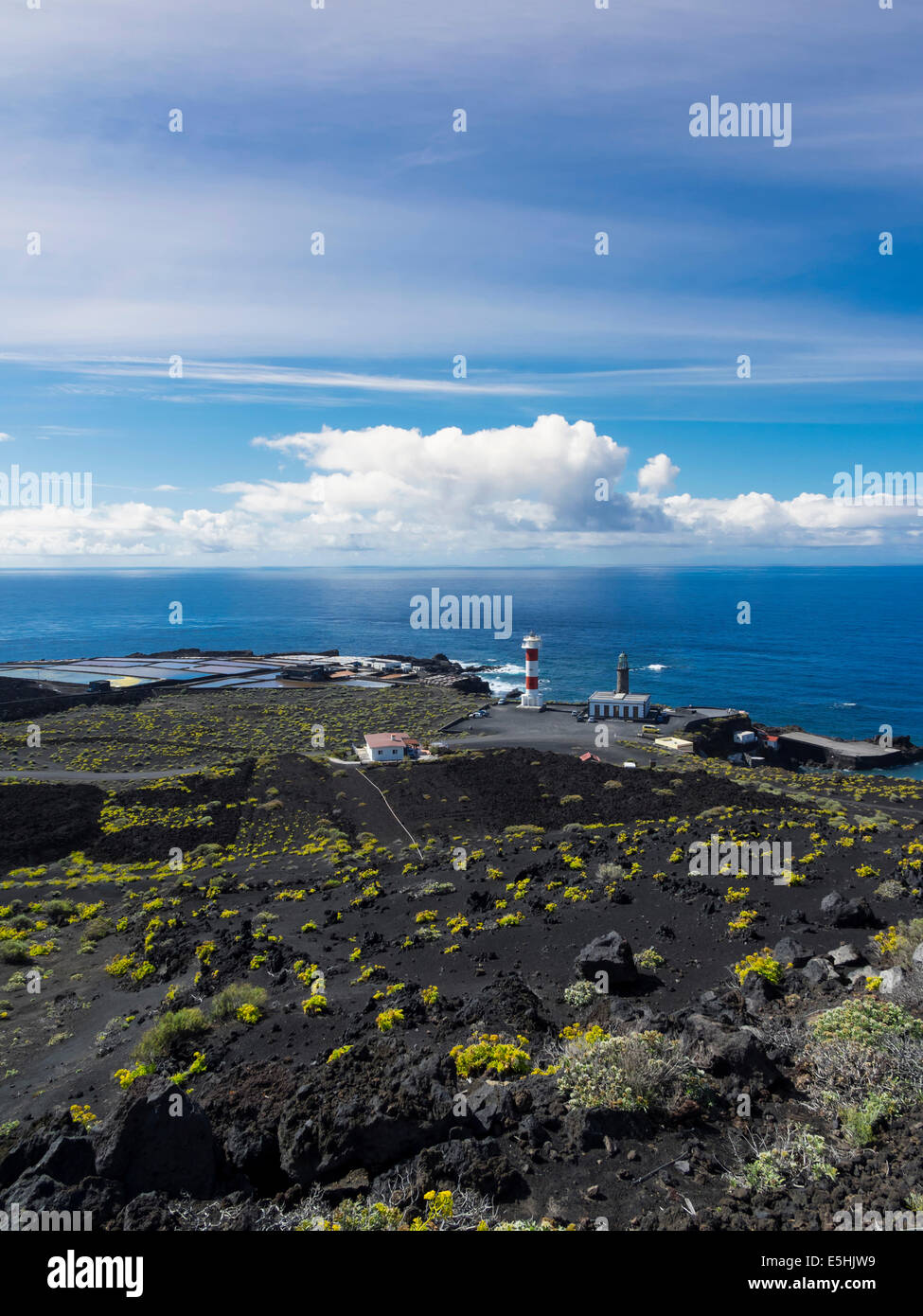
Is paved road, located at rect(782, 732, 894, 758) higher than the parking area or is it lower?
lower

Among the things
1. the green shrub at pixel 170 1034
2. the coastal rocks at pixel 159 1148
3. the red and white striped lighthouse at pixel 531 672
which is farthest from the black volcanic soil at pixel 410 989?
the red and white striped lighthouse at pixel 531 672

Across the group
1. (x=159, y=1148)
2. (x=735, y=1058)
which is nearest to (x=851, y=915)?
(x=735, y=1058)

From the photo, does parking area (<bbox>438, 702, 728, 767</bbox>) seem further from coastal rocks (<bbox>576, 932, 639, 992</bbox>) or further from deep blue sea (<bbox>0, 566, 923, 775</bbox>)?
coastal rocks (<bbox>576, 932, 639, 992</bbox>)

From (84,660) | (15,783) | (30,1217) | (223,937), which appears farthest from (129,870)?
(84,660)

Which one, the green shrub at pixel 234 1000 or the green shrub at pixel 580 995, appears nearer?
the green shrub at pixel 580 995

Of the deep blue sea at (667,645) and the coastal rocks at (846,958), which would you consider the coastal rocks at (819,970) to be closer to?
the coastal rocks at (846,958)
